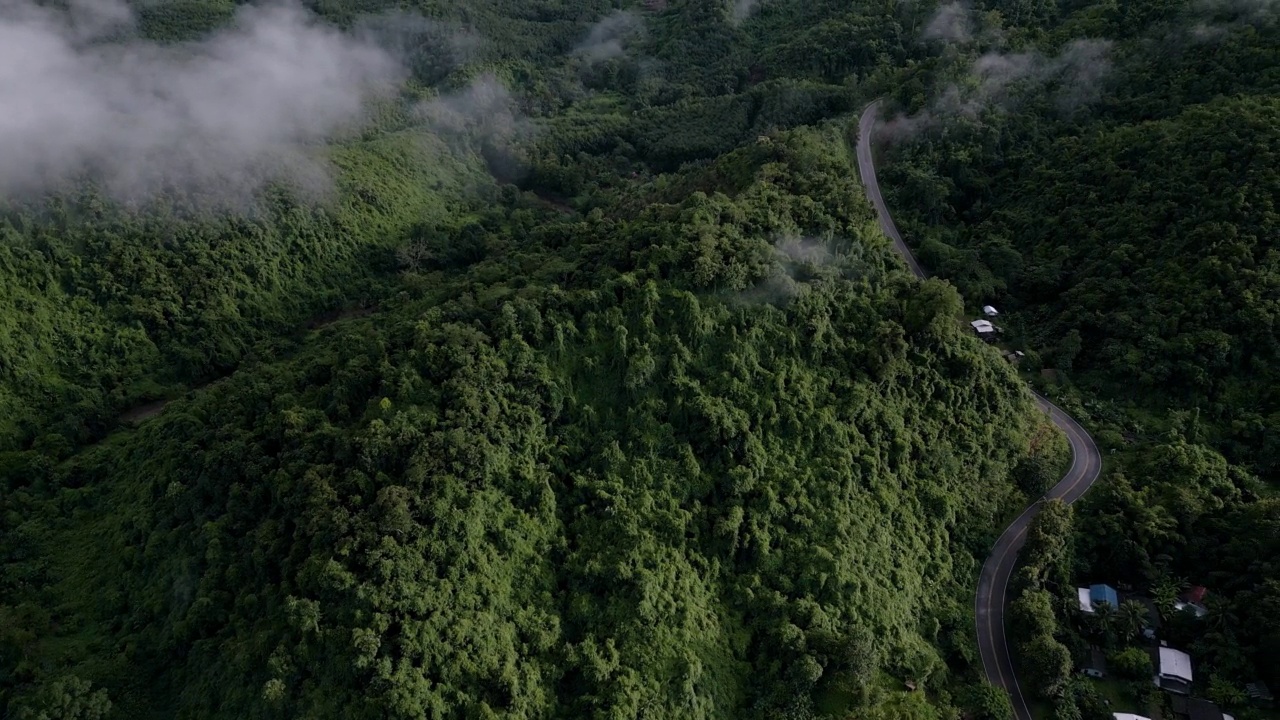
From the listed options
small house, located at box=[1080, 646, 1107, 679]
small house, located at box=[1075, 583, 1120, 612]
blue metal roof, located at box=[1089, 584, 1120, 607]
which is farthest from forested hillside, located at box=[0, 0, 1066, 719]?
small house, located at box=[1080, 646, 1107, 679]

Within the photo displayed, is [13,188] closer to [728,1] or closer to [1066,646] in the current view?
→ [1066,646]

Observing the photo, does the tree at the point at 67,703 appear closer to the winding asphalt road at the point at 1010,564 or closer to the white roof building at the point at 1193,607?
the winding asphalt road at the point at 1010,564

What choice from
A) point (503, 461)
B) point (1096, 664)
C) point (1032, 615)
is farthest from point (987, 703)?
point (503, 461)

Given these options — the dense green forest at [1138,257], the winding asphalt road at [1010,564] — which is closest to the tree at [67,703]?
the winding asphalt road at [1010,564]

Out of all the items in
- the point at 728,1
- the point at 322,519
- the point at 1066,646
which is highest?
the point at 728,1

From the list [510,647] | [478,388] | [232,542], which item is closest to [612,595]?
[510,647]

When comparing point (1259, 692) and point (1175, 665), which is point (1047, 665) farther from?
point (1259, 692)
